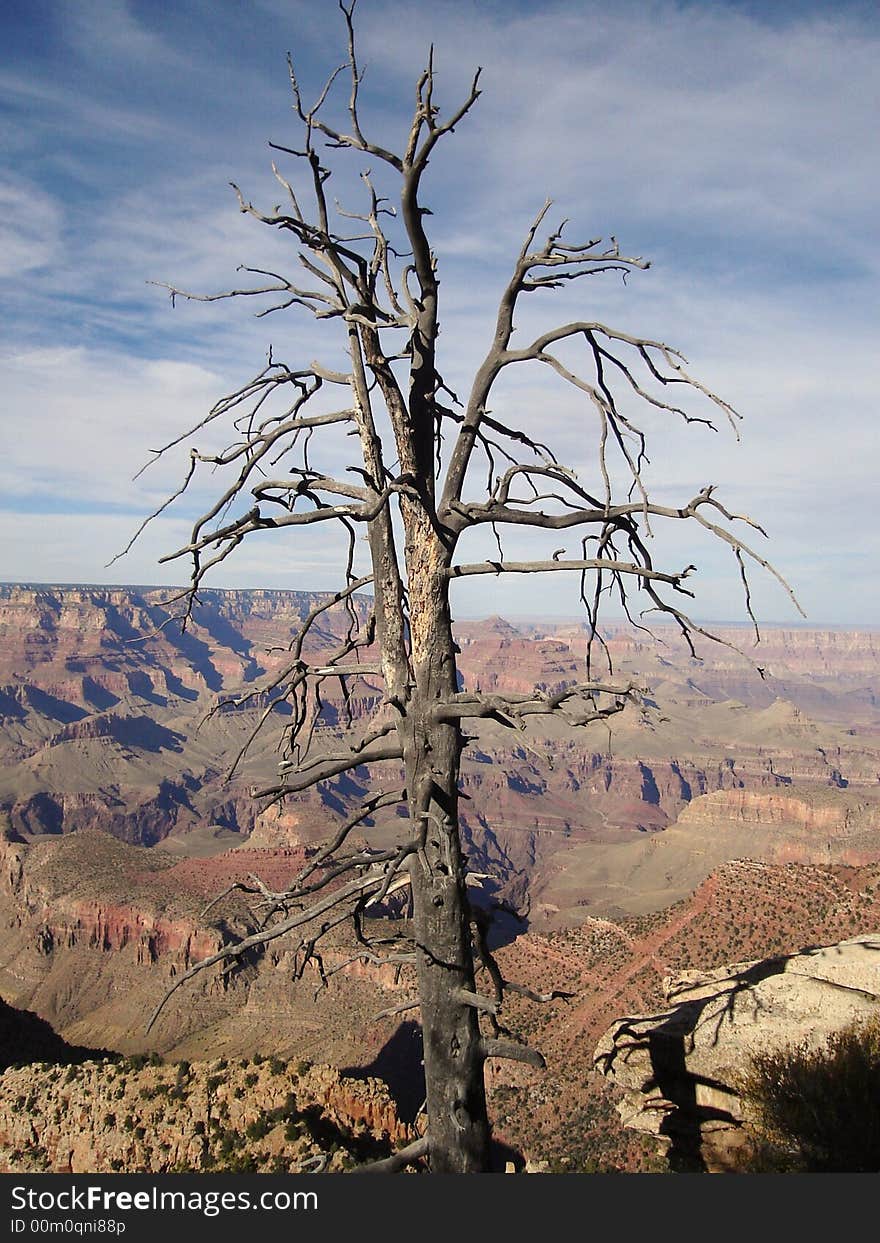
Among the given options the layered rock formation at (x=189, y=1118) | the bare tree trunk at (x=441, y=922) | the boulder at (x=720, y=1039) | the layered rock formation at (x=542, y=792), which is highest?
the bare tree trunk at (x=441, y=922)

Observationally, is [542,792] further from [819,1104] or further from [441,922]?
[441,922]

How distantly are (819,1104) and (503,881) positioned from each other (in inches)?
4434

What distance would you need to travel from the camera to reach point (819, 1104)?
25.5 ft

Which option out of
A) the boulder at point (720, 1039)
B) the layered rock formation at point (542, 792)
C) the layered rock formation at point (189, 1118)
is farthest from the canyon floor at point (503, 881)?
the layered rock formation at point (189, 1118)

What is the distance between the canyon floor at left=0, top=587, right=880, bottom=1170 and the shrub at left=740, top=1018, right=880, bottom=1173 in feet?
9.06

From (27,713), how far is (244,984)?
153 m

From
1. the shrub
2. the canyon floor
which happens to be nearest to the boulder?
the shrub

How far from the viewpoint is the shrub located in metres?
7.39

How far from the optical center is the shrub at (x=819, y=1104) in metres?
7.39

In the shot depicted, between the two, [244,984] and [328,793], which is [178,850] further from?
[244,984]

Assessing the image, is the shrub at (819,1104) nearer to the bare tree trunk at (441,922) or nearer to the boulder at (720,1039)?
the boulder at (720,1039)

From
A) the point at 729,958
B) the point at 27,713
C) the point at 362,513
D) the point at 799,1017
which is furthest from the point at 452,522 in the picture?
the point at 27,713

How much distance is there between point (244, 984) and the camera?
47.9 metres

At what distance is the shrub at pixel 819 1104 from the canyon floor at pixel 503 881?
9.06 feet
